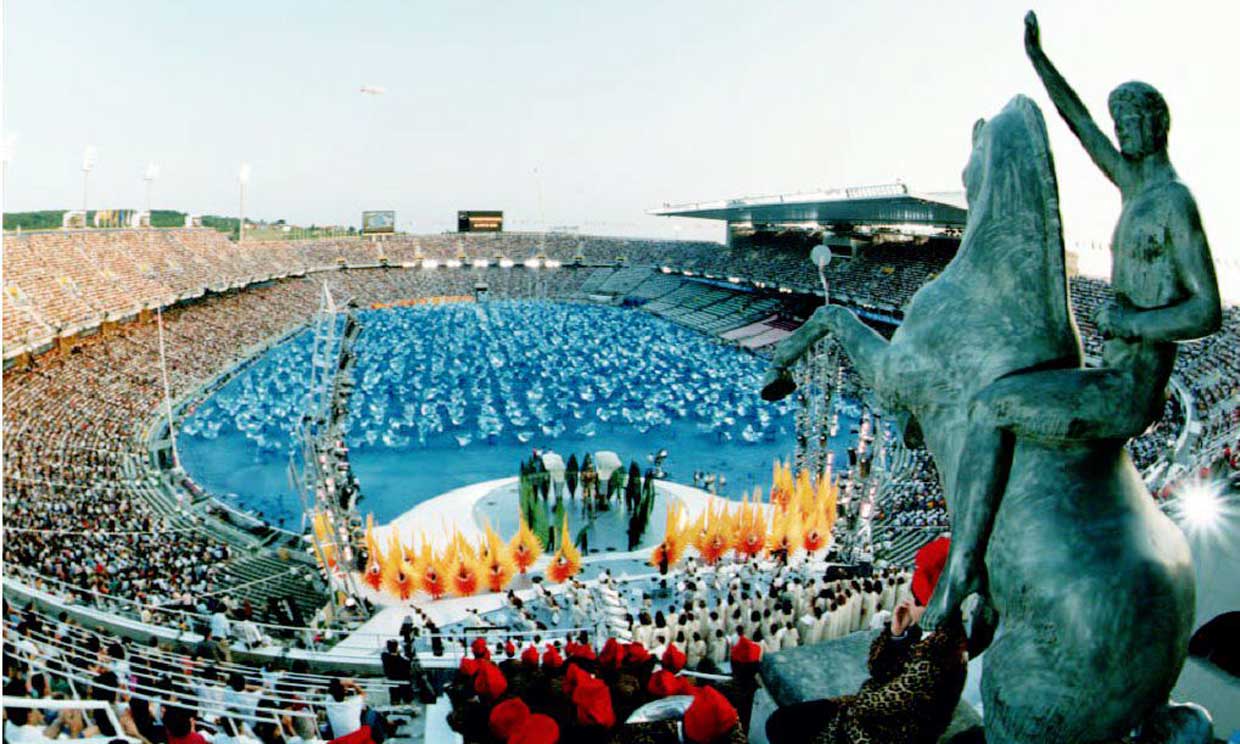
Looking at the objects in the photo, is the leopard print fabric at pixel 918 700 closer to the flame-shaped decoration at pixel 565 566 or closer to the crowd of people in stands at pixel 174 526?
the crowd of people in stands at pixel 174 526

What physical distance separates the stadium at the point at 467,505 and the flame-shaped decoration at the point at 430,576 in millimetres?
59

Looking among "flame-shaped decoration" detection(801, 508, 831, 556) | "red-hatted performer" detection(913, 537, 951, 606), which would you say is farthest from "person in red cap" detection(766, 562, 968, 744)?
"flame-shaped decoration" detection(801, 508, 831, 556)

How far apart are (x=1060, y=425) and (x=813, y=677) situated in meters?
3.50

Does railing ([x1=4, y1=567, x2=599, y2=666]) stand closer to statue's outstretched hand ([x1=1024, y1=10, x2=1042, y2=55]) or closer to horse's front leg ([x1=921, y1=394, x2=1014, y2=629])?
horse's front leg ([x1=921, y1=394, x2=1014, y2=629])

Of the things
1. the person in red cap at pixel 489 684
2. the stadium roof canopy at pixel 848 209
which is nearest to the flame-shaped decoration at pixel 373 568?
the person in red cap at pixel 489 684

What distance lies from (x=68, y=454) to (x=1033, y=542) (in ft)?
101

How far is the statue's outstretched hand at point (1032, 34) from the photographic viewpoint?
3.51 metres

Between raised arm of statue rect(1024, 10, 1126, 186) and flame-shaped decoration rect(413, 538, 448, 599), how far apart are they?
51.6ft

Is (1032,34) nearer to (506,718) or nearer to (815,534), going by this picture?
(506,718)

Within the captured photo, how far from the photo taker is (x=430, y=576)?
669 inches

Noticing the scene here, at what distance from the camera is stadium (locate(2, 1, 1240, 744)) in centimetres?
780

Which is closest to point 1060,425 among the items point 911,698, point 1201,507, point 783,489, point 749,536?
point 911,698

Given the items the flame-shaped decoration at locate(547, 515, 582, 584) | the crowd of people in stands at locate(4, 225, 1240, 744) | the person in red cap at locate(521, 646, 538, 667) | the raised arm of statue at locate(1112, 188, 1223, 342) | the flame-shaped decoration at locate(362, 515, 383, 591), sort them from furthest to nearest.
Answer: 1. the flame-shaped decoration at locate(547, 515, 582, 584)
2. the flame-shaped decoration at locate(362, 515, 383, 591)
3. the crowd of people in stands at locate(4, 225, 1240, 744)
4. the person in red cap at locate(521, 646, 538, 667)
5. the raised arm of statue at locate(1112, 188, 1223, 342)

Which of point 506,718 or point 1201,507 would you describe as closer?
point 506,718
